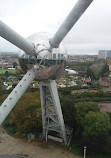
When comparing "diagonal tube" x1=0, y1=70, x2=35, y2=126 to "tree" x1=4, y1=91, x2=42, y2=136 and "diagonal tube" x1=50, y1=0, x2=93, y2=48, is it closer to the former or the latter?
"diagonal tube" x1=50, y1=0, x2=93, y2=48

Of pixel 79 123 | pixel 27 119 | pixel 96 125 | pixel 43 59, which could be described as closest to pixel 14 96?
pixel 43 59

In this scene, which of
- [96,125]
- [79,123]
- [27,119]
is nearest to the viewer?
[96,125]

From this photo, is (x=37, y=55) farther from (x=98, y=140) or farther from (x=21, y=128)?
(x=21, y=128)

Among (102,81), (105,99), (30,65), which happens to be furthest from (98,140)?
(102,81)

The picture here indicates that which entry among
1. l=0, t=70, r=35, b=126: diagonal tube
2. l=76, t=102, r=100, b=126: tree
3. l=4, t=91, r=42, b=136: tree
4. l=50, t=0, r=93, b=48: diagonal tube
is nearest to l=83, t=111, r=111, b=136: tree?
l=76, t=102, r=100, b=126: tree

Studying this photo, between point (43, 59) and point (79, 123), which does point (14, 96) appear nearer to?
point (43, 59)

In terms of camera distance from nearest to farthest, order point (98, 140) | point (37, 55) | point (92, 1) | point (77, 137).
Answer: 1. point (92, 1)
2. point (37, 55)
3. point (98, 140)
4. point (77, 137)
